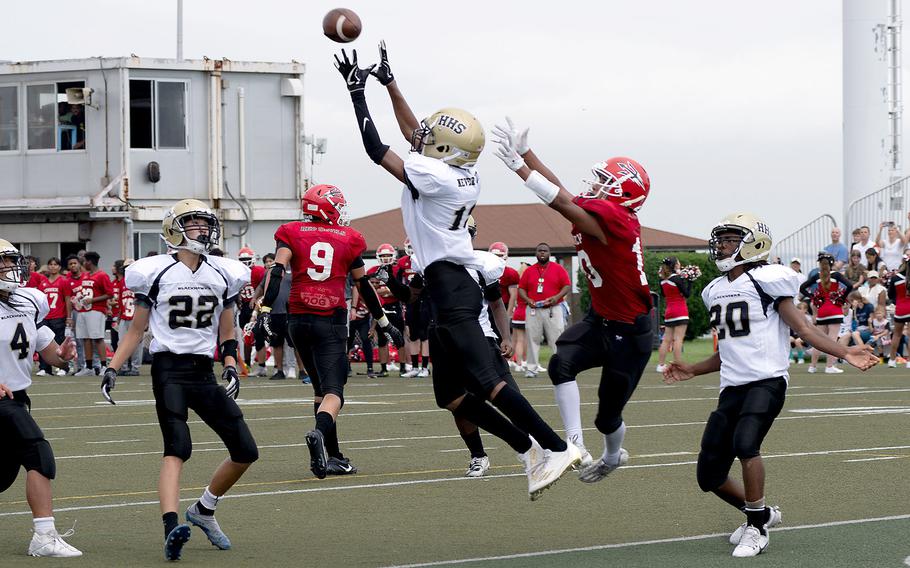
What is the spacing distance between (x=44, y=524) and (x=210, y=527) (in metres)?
0.84

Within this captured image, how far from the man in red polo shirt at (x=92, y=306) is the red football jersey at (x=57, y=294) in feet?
1.05

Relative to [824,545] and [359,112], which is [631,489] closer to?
[824,545]

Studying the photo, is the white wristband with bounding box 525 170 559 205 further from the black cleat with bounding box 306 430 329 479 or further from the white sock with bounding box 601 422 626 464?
the black cleat with bounding box 306 430 329 479

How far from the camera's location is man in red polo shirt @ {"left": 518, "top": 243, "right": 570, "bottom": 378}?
22125 millimetres

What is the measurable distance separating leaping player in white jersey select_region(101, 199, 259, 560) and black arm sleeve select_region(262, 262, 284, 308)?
9.62ft

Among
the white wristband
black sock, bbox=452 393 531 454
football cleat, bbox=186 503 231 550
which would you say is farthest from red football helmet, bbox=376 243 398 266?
football cleat, bbox=186 503 231 550

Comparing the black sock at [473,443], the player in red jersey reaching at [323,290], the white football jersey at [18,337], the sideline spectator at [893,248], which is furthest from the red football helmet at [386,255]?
the white football jersey at [18,337]

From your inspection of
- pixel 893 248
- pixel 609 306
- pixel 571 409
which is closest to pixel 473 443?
pixel 571 409

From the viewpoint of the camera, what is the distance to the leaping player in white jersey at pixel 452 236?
796cm

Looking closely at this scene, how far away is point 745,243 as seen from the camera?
25.4 ft

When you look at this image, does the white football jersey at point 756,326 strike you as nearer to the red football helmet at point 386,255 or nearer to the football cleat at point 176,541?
the football cleat at point 176,541

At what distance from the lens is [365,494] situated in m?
9.48

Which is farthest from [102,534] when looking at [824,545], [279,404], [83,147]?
[83,147]

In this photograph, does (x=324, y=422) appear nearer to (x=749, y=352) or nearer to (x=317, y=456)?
(x=317, y=456)
